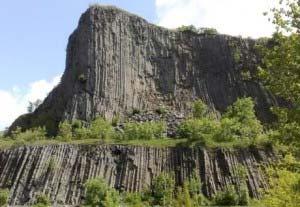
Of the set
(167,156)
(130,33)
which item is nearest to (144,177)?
(167,156)

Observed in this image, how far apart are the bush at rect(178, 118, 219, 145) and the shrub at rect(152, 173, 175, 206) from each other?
6.61m

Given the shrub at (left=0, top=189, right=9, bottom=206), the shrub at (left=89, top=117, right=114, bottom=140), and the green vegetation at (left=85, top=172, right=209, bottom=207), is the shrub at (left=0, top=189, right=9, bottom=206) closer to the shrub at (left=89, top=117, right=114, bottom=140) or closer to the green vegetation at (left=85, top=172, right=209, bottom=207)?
the green vegetation at (left=85, top=172, right=209, bottom=207)

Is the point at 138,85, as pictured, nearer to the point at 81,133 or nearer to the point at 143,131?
the point at 81,133

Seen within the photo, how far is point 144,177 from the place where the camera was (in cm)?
5547

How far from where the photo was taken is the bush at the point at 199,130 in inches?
2359

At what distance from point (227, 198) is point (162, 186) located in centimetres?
579

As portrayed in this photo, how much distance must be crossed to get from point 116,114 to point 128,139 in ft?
40.7

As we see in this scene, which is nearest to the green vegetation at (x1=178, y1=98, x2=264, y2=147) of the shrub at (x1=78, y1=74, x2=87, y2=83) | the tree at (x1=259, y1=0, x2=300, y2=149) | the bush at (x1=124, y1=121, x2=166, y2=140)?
the bush at (x1=124, y1=121, x2=166, y2=140)

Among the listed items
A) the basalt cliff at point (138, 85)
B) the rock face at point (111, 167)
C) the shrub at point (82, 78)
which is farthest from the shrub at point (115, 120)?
the rock face at point (111, 167)

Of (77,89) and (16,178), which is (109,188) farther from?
(77,89)

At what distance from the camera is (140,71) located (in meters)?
79.2

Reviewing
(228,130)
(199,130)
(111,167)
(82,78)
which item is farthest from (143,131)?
(82,78)

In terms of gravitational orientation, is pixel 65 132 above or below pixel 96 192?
above

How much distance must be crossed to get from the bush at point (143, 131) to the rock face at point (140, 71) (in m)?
9.21
